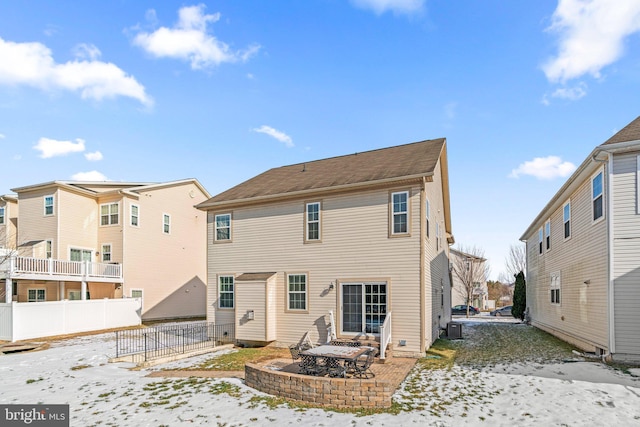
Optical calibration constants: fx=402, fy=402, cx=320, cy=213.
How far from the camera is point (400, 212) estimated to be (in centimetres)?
1328

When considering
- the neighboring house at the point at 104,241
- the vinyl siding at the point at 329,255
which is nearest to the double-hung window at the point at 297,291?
the vinyl siding at the point at 329,255

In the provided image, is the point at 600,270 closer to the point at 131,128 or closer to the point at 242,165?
the point at 242,165

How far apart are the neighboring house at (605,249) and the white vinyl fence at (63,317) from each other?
871 inches

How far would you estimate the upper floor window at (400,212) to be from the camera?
43.2 ft

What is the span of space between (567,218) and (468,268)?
26.2 metres

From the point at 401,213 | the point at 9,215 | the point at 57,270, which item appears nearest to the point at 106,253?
the point at 57,270

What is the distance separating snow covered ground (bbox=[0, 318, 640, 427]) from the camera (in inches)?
281

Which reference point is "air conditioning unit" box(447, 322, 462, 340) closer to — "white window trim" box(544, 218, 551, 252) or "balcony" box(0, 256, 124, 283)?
"white window trim" box(544, 218, 551, 252)

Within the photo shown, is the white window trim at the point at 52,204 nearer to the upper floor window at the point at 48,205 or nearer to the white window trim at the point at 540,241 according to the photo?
the upper floor window at the point at 48,205

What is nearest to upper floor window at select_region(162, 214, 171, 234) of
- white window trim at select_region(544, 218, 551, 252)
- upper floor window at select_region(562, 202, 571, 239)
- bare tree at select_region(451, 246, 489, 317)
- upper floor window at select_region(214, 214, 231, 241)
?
upper floor window at select_region(214, 214, 231, 241)

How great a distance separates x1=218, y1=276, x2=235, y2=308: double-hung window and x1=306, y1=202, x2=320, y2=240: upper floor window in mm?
4284

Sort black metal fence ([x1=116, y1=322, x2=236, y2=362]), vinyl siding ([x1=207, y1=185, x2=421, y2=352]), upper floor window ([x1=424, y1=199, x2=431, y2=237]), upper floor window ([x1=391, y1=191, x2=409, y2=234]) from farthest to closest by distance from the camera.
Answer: black metal fence ([x1=116, y1=322, x2=236, y2=362]) < upper floor window ([x1=424, y1=199, x2=431, y2=237]) < upper floor window ([x1=391, y1=191, x2=409, y2=234]) < vinyl siding ([x1=207, y1=185, x2=421, y2=352])

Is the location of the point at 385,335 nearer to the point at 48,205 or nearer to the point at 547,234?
the point at 547,234

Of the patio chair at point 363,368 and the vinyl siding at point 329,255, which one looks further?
the vinyl siding at point 329,255
